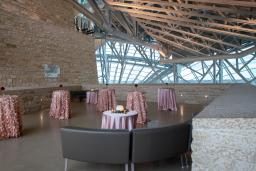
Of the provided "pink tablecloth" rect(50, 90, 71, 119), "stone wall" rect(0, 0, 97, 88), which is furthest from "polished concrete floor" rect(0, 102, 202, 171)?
"stone wall" rect(0, 0, 97, 88)

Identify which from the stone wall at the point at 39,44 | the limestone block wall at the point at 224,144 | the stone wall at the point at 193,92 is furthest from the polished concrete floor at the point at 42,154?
the stone wall at the point at 193,92

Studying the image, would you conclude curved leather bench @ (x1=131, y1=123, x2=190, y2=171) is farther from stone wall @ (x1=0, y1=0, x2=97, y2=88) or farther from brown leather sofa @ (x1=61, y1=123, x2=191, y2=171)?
stone wall @ (x1=0, y1=0, x2=97, y2=88)

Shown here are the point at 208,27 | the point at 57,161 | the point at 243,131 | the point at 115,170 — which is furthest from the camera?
the point at 208,27

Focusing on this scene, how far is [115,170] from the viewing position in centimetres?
343

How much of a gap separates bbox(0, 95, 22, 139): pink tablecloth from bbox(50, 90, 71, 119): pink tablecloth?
2.19 metres

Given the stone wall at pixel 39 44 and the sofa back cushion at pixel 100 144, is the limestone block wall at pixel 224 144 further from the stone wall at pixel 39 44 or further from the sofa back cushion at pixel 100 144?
the stone wall at pixel 39 44

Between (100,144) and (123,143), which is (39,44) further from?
(123,143)

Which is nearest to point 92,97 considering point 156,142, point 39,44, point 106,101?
point 106,101

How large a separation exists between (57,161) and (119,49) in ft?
71.8

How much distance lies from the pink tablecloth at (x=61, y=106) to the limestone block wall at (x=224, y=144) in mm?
6411

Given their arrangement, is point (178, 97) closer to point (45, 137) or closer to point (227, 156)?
point (45, 137)

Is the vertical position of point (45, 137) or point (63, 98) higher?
point (63, 98)

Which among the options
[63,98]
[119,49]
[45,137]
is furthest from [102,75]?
[45,137]

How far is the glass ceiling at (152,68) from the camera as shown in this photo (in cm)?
2359
